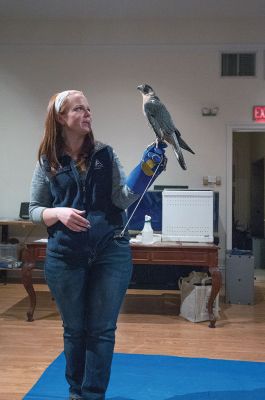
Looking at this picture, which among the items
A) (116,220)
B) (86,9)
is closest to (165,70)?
(86,9)

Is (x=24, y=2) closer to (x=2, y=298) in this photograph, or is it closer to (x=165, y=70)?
(x=165, y=70)

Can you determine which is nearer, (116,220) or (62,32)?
(116,220)

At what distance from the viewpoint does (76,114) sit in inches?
57.1

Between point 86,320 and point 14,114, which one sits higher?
point 14,114

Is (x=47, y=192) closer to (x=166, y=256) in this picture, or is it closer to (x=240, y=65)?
(x=166, y=256)

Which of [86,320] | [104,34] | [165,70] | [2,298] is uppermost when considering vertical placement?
[104,34]

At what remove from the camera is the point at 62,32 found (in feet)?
17.8

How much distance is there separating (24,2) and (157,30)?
1.77 meters

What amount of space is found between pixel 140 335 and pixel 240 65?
390cm

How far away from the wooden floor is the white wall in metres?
1.70

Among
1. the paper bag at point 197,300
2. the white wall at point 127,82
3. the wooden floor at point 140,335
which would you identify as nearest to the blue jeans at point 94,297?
the wooden floor at point 140,335

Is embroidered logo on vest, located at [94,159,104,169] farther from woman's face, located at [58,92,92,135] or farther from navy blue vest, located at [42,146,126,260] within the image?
woman's face, located at [58,92,92,135]

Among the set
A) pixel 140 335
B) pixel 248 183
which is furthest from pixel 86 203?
pixel 248 183

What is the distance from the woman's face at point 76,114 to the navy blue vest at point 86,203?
0.12 meters
